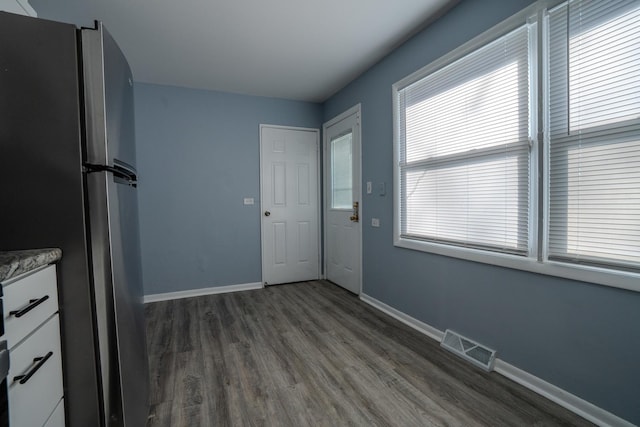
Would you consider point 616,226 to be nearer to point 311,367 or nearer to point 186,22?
point 311,367

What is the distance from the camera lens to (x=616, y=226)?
137 cm

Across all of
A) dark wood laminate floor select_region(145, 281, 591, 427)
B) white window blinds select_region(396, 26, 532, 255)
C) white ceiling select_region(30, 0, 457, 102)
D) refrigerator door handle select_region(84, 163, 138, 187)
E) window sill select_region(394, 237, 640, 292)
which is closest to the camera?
refrigerator door handle select_region(84, 163, 138, 187)

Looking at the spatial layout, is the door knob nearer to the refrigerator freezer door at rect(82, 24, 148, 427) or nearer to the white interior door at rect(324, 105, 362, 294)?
the white interior door at rect(324, 105, 362, 294)

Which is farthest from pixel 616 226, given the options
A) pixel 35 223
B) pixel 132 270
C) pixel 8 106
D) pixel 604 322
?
pixel 8 106

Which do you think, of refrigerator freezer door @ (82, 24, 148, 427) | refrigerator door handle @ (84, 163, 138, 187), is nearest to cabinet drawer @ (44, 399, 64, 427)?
refrigerator freezer door @ (82, 24, 148, 427)

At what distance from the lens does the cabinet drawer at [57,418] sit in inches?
34.2

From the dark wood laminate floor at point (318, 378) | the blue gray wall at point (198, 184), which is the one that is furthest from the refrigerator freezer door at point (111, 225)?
the blue gray wall at point (198, 184)

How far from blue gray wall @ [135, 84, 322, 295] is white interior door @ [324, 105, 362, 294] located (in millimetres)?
820

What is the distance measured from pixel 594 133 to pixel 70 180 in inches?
89.4

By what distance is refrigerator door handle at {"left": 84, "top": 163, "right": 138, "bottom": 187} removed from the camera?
0.98 metres

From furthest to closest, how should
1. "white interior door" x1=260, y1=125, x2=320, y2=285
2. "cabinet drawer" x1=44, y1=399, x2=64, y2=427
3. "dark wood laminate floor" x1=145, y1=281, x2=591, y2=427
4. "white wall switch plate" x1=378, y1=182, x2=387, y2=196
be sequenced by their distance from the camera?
"white interior door" x1=260, y1=125, x2=320, y2=285, "white wall switch plate" x1=378, y1=182, x2=387, y2=196, "dark wood laminate floor" x1=145, y1=281, x2=591, y2=427, "cabinet drawer" x1=44, y1=399, x2=64, y2=427

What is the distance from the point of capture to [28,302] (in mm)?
798

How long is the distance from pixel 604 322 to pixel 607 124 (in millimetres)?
964

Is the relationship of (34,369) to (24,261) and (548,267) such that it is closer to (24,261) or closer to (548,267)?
(24,261)
